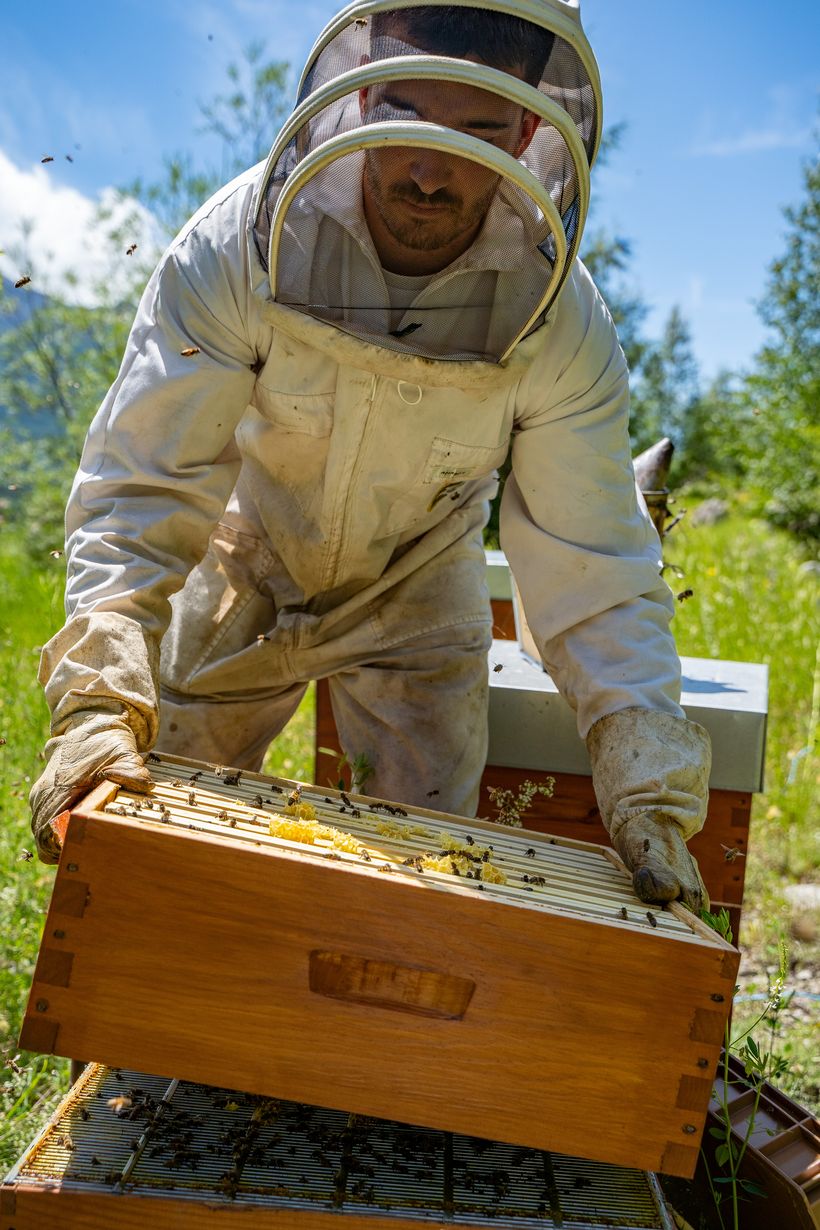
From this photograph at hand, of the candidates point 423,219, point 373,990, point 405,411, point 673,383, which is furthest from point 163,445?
point 673,383

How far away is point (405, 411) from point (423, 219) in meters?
0.48

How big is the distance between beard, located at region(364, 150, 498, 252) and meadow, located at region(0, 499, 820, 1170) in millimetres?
1564

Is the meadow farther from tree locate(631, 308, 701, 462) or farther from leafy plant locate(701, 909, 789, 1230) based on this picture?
tree locate(631, 308, 701, 462)

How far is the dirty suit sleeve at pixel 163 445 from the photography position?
2354mm

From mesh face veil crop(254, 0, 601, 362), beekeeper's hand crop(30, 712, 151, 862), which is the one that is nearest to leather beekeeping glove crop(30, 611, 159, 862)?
beekeeper's hand crop(30, 712, 151, 862)

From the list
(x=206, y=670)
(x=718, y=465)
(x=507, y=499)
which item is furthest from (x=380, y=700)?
(x=718, y=465)

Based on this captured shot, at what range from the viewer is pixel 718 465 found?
4694 centimetres

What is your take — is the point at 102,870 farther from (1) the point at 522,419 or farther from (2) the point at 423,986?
(1) the point at 522,419

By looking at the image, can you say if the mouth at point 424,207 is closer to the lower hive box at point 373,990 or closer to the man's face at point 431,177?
the man's face at point 431,177

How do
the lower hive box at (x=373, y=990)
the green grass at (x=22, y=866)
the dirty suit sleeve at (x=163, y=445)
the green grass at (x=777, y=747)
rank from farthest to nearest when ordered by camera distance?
1. the green grass at (x=777, y=747)
2. the green grass at (x=22, y=866)
3. the dirty suit sleeve at (x=163, y=445)
4. the lower hive box at (x=373, y=990)

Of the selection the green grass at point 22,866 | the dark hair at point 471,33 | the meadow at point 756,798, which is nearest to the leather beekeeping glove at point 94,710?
the green grass at point 22,866

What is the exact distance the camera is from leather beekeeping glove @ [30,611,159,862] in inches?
77.6

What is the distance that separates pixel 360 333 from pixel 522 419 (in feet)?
2.17

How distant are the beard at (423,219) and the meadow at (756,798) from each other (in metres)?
1.56
